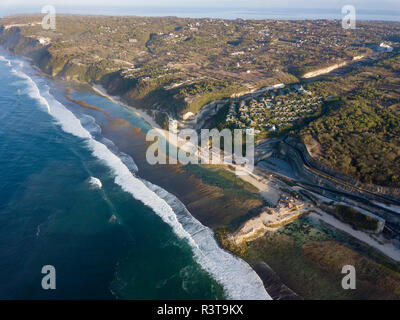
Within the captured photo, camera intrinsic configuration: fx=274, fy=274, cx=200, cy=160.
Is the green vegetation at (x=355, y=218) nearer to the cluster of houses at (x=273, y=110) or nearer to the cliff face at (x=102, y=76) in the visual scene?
the cluster of houses at (x=273, y=110)

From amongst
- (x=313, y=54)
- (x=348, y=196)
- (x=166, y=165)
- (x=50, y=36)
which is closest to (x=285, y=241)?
(x=348, y=196)

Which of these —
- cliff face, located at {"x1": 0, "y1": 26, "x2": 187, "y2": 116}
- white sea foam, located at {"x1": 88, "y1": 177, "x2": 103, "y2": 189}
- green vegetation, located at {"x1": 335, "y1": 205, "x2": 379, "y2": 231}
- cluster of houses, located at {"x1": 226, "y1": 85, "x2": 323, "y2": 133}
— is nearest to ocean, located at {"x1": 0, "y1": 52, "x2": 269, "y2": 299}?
white sea foam, located at {"x1": 88, "y1": 177, "x2": 103, "y2": 189}

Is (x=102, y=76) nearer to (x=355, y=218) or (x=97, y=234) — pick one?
(x=97, y=234)

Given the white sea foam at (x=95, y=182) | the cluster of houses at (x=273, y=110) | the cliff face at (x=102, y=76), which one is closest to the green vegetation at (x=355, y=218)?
the cluster of houses at (x=273, y=110)

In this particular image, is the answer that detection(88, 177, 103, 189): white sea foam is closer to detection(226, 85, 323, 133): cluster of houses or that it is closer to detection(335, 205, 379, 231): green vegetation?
detection(226, 85, 323, 133): cluster of houses
